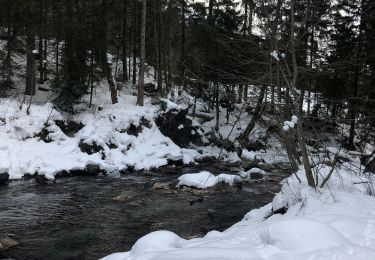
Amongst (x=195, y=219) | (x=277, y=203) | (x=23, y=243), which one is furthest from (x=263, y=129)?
(x=23, y=243)

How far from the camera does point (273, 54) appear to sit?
24.6 ft

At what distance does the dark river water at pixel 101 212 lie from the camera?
8484 mm

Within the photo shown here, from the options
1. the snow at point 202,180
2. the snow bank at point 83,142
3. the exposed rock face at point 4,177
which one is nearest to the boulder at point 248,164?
the snow bank at point 83,142

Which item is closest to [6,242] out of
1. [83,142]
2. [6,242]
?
[6,242]

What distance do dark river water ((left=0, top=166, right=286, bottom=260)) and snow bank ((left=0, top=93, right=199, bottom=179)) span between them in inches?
49.8

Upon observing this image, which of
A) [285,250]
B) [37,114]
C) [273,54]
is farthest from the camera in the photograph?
[37,114]

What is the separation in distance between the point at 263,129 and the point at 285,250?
399 cm

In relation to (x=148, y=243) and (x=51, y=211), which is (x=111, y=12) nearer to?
(x=51, y=211)

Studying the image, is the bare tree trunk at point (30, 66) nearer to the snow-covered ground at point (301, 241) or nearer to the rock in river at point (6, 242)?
the rock in river at point (6, 242)

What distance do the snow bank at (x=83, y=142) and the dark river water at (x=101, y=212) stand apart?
126 centimetres

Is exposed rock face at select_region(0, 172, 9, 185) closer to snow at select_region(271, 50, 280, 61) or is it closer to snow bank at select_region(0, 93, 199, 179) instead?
snow bank at select_region(0, 93, 199, 179)

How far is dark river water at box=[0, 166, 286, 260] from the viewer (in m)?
8.48

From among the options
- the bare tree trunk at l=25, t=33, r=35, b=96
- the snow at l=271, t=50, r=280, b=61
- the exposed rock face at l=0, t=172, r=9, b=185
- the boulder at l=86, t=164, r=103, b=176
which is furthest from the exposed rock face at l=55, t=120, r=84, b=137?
the snow at l=271, t=50, r=280, b=61

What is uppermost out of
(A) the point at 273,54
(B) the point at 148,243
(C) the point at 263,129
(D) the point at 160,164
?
(A) the point at 273,54
